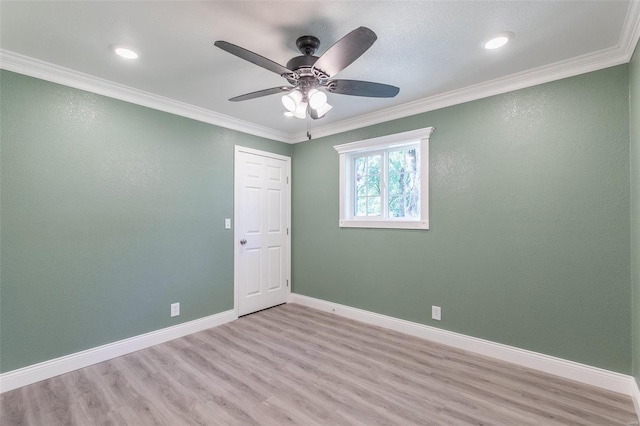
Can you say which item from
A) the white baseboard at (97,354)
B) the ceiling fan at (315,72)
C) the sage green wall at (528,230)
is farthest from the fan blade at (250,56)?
the white baseboard at (97,354)

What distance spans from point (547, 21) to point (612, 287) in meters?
1.98

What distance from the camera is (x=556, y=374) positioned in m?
2.38

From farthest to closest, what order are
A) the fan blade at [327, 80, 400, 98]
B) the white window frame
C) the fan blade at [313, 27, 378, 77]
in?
1. the white window frame
2. the fan blade at [327, 80, 400, 98]
3. the fan blade at [313, 27, 378, 77]

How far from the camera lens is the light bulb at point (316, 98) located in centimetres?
187

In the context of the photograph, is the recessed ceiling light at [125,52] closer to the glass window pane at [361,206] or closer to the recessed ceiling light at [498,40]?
the recessed ceiling light at [498,40]

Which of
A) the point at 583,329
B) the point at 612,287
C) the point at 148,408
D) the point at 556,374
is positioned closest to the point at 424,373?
the point at 556,374

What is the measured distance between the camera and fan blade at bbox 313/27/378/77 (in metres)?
1.44

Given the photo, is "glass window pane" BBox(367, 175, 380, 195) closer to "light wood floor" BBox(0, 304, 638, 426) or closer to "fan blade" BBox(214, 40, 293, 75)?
"light wood floor" BBox(0, 304, 638, 426)

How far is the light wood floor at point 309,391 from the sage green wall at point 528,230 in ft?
1.40

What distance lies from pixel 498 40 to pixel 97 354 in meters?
4.18

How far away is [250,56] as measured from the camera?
166cm

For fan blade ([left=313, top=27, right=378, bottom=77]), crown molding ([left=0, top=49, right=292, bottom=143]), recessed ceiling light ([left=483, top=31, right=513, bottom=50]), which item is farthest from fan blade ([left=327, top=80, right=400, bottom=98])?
crown molding ([left=0, top=49, right=292, bottom=143])

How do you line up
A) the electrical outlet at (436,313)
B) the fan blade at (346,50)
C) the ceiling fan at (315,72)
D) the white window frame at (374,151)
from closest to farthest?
the fan blade at (346,50)
the ceiling fan at (315,72)
the electrical outlet at (436,313)
the white window frame at (374,151)

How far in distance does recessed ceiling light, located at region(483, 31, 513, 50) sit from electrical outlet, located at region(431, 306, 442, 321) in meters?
2.40
